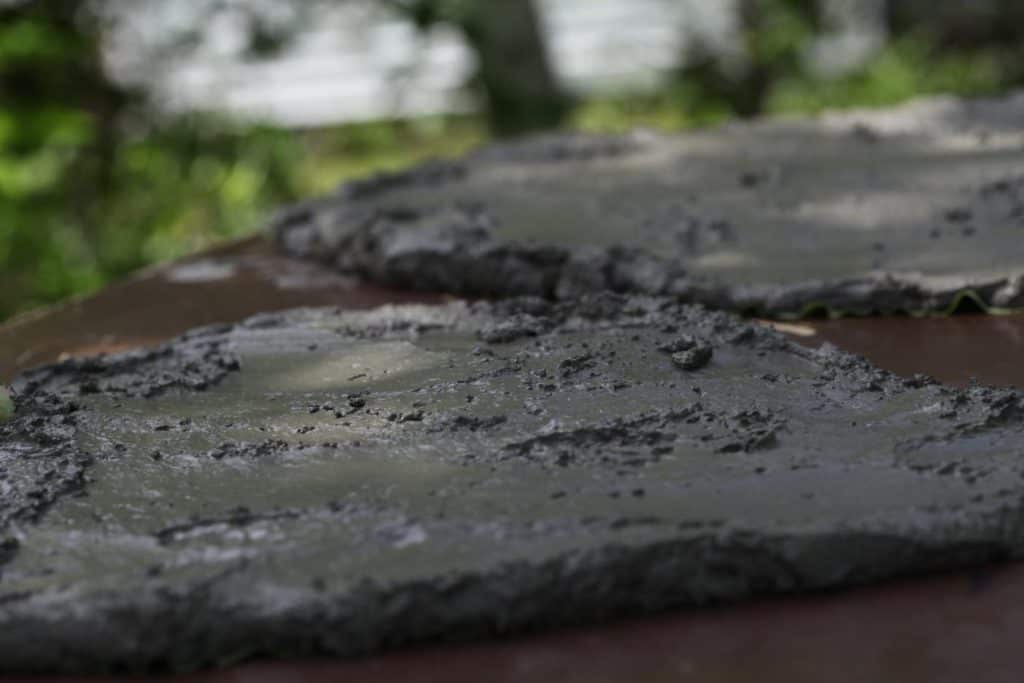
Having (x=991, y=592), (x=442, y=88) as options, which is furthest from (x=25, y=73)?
(x=991, y=592)

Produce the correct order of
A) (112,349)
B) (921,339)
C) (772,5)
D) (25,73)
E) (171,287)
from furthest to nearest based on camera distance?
(772,5) → (25,73) → (171,287) → (112,349) → (921,339)

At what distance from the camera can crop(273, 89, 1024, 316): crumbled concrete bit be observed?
175 cm

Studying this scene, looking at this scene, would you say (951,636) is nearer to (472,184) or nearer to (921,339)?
(921,339)

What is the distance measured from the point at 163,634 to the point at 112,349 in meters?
1.05

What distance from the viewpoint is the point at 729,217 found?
205 cm

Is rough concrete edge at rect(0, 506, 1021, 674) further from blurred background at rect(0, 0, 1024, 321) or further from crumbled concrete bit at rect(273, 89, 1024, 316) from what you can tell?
blurred background at rect(0, 0, 1024, 321)

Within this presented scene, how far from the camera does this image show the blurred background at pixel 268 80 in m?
4.36

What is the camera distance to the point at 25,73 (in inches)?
184

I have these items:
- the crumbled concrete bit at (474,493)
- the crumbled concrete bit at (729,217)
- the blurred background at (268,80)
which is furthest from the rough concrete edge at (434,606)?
the blurred background at (268,80)

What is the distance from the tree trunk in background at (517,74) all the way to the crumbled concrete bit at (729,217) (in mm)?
2007

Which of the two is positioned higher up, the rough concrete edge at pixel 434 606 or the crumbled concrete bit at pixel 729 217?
the rough concrete edge at pixel 434 606

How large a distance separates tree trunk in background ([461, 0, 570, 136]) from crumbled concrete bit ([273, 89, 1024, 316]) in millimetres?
2007

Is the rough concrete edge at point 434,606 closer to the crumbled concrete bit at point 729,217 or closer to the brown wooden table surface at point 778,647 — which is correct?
the brown wooden table surface at point 778,647

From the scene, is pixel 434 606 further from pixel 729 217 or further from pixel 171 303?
pixel 171 303
